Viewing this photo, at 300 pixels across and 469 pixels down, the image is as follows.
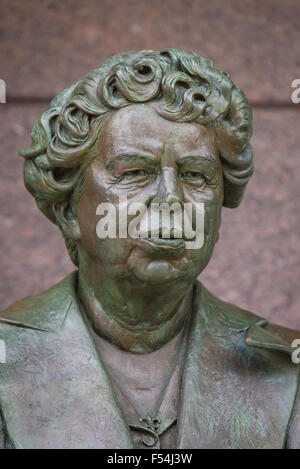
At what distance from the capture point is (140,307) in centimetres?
323

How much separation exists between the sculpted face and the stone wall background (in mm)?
1190

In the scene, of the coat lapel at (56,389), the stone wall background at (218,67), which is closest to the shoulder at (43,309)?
the coat lapel at (56,389)

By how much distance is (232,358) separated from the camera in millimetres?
3273

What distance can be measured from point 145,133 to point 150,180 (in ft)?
0.33

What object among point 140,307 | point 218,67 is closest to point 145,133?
point 140,307

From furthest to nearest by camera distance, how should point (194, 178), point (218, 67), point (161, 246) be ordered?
point (218, 67) < point (194, 178) < point (161, 246)

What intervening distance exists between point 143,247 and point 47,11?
4.98 ft

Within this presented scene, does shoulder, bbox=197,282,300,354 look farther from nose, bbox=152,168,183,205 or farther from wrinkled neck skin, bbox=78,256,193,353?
nose, bbox=152,168,183,205

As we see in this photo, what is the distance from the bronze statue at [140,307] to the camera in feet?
10.2

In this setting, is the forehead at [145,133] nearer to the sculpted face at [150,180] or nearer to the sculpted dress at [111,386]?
the sculpted face at [150,180]

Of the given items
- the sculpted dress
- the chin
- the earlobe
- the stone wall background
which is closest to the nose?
the chin

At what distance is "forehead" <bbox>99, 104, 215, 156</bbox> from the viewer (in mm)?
3141

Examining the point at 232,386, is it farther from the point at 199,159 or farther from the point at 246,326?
the point at 199,159
